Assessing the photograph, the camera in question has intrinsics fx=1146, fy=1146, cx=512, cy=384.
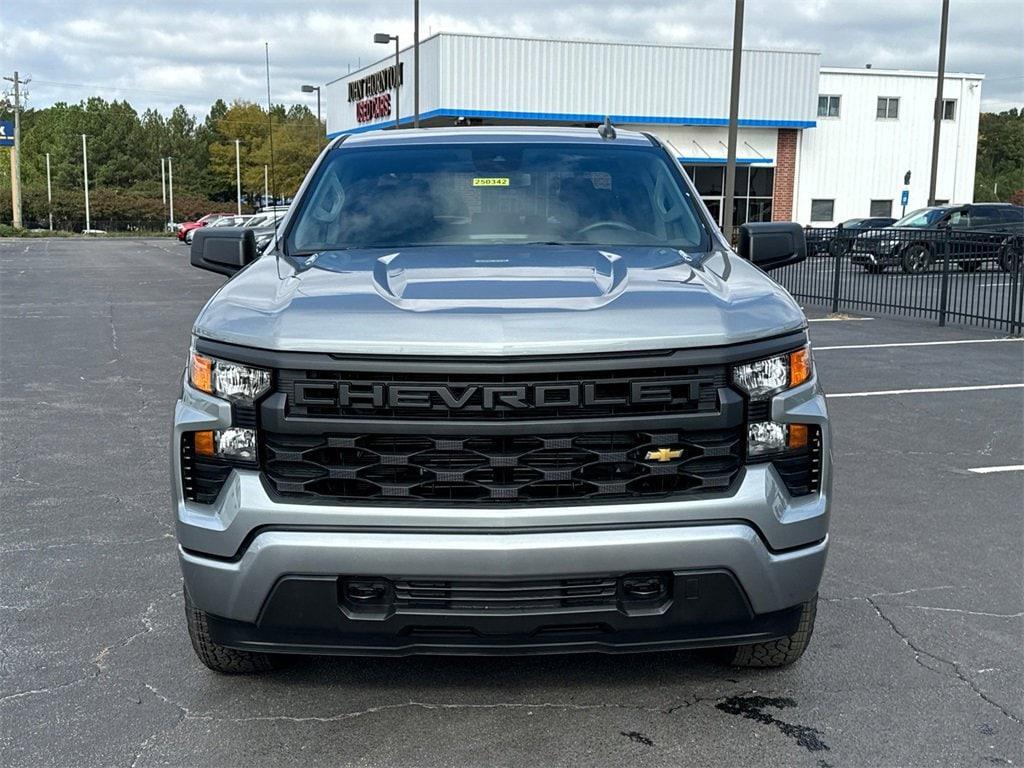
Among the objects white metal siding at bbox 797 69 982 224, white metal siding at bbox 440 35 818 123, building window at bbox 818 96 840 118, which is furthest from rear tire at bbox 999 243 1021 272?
building window at bbox 818 96 840 118

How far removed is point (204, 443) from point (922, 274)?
1509 centimetres

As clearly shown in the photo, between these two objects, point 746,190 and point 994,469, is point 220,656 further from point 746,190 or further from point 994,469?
point 746,190

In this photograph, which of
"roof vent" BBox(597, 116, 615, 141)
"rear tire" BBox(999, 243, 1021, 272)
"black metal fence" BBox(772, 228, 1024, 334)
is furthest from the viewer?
"black metal fence" BBox(772, 228, 1024, 334)

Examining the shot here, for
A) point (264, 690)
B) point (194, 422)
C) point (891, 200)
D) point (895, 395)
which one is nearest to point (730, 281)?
point (194, 422)

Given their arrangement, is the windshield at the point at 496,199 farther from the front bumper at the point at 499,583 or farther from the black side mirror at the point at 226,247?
the front bumper at the point at 499,583

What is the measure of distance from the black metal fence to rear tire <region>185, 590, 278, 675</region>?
13165mm

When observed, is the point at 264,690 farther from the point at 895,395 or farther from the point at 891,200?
the point at 891,200

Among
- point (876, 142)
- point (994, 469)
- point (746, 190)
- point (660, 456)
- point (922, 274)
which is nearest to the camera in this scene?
point (660, 456)

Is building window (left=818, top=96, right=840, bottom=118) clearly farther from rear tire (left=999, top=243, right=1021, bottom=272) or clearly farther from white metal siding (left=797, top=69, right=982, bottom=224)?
rear tire (left=999, top=243, right=1021, bottom=272)

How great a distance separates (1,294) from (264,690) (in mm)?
20746


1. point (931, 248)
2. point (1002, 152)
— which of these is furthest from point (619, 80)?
point (1002, 152)

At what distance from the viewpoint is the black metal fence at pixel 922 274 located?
1509 centimetres

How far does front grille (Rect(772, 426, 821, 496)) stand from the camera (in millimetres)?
3438

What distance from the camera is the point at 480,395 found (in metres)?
3.24
